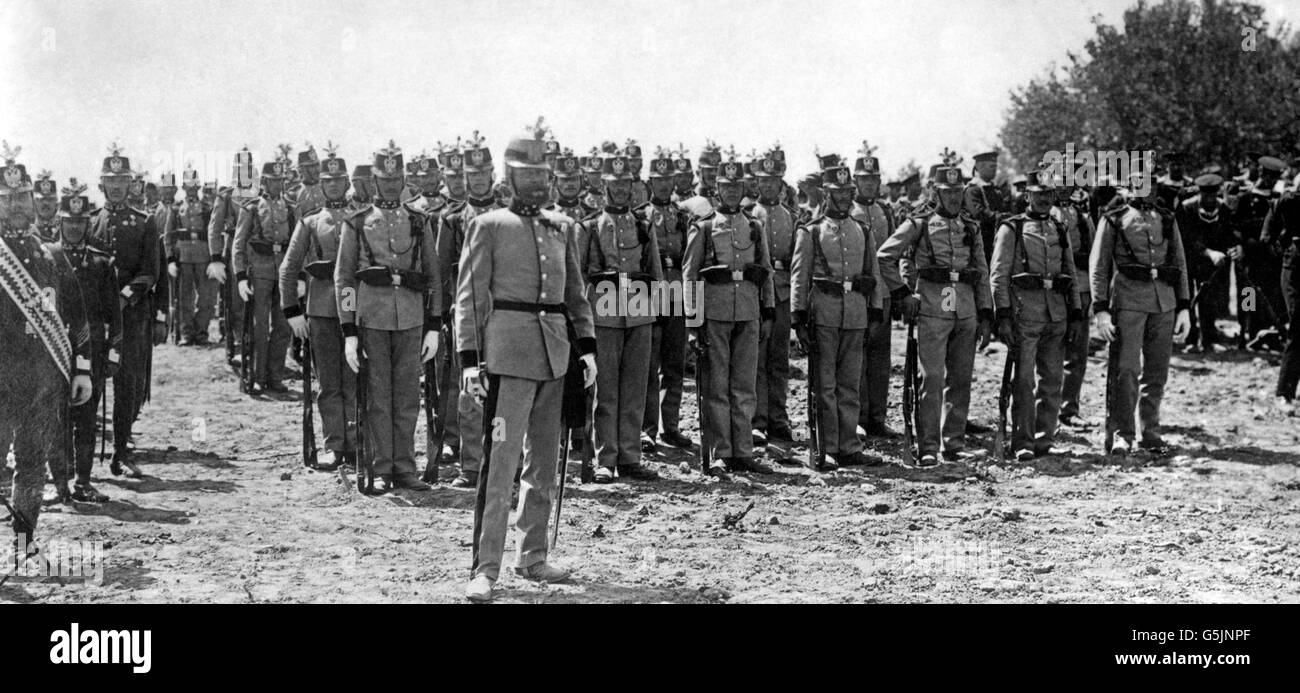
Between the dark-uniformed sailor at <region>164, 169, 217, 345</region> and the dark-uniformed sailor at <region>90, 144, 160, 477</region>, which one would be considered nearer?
the dark-uniformed sailor at <region>90, 144, 160, 477</region>

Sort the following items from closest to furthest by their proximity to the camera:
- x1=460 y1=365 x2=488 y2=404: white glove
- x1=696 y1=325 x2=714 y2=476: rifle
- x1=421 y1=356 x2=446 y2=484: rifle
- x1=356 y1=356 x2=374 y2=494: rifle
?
x1=460 y1=365 x2=488 y2=404: white glove, x1=356 y1=356 x2=374 y2=494: rifle, x1=421 y1=356 x2=446 y2=484: rifle, x1=696 y1=325 x2=714 y2=476: rifle

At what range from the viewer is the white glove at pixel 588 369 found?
7.30 meters

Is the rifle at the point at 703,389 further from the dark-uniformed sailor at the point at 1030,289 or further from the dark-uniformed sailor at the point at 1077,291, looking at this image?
the dark-uniformed sailor at the point at 1077,291

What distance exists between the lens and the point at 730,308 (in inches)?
412

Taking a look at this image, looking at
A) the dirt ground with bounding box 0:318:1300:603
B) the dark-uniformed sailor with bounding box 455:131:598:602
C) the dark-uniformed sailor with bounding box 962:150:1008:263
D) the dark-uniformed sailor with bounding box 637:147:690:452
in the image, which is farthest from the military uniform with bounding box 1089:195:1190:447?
the dark-uniformed sailor with bounding box 455:131:598:602

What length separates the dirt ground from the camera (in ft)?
23.6

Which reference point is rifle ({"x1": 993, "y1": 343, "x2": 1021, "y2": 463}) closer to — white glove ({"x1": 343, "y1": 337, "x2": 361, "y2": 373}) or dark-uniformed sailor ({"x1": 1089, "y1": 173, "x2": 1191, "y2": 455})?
dark-uniformed sailor ({"x1": 1089, "y1": 173, "x2": 1191, "y2": 455})

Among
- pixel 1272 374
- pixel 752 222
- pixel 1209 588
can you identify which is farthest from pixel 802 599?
pixel 1272 374

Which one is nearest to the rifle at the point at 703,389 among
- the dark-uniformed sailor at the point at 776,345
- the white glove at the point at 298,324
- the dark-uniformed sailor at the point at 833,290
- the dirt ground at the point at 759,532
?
the dirt ground at the point at 759,532

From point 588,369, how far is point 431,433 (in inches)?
132

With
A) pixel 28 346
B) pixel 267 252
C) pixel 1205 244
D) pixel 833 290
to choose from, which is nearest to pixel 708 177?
pixel 833 290

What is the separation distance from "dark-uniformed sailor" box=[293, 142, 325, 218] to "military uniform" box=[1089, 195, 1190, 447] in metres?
7.08

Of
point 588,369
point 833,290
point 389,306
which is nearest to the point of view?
point 588,369

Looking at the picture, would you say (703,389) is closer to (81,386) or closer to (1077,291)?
(1077,291)
